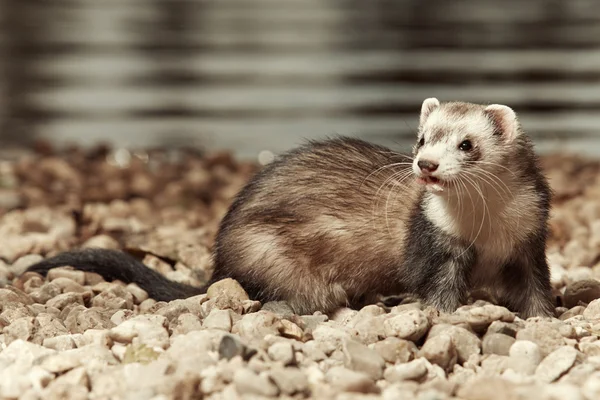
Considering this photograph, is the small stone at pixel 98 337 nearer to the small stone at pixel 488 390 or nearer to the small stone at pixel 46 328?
the small stone at pixel 46 328

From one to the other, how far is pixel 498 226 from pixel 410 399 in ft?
3.45

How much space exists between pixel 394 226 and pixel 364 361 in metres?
0.95

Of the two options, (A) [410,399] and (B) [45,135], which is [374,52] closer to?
(B) [45,135]

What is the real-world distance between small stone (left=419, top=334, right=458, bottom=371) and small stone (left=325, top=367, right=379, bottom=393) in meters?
0.28

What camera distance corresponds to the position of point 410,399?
7.93 feet

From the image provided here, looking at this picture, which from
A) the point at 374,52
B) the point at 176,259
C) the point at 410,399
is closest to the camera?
the point at 410,399

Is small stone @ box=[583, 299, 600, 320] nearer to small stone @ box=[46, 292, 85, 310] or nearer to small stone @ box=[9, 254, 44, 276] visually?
small stone @ box=[46, 292, 85, 310]

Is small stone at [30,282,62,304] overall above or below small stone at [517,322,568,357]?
below

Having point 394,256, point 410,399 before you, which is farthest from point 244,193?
point 410,399

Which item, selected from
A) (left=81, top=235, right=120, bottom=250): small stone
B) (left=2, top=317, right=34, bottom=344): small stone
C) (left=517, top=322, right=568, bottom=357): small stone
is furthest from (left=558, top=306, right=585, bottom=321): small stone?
(left=81, top=235, right=120, bottom=250): small stone

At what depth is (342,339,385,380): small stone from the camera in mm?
2680

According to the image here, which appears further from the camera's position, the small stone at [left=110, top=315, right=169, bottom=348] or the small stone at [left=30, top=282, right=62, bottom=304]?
the small stone at [left=30, top=282, right=62, bottom=304]

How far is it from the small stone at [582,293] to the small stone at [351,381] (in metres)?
1.34

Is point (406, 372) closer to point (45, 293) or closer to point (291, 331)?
point (291, 331)
